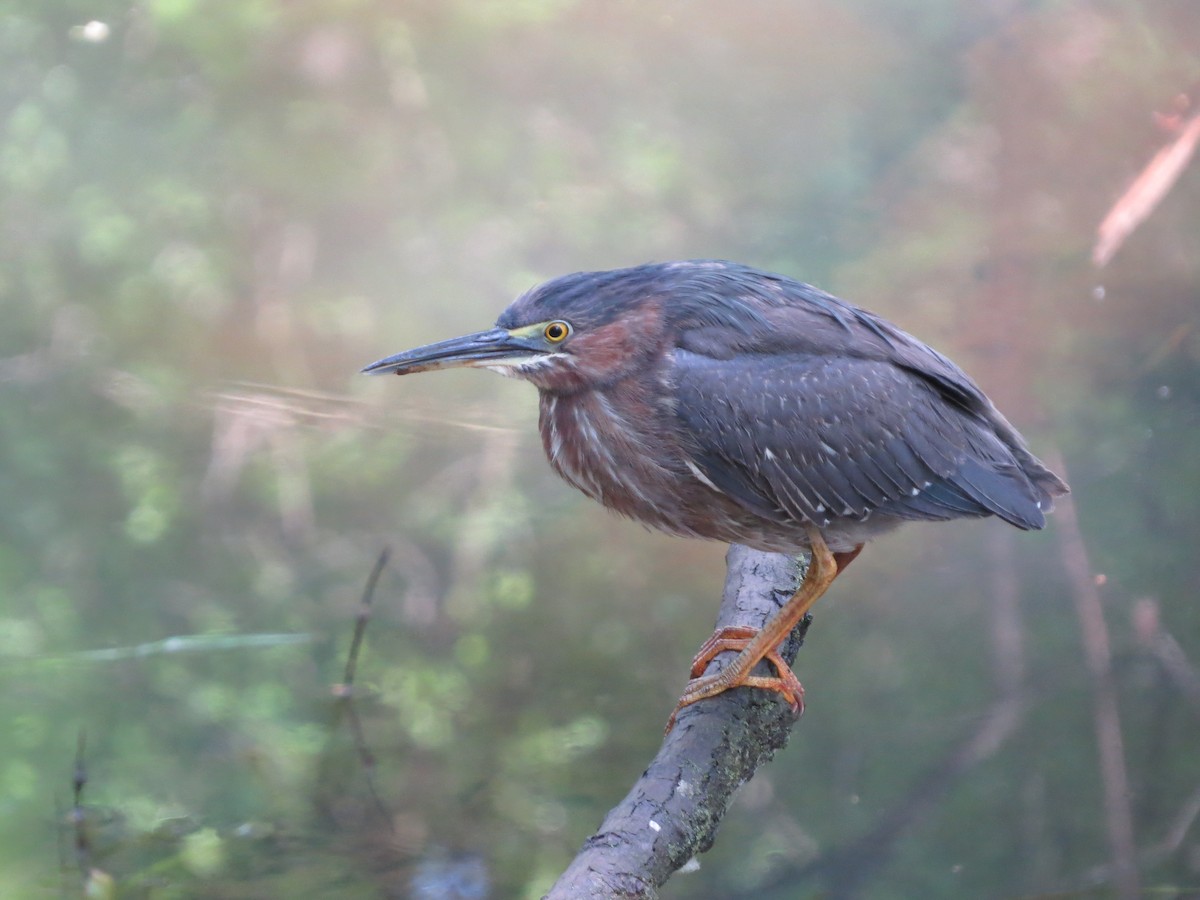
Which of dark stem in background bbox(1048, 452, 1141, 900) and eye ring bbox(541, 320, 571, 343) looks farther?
dark stem in background bbox(1048, 452, 1141, 900)

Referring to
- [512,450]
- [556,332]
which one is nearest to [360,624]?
[512,450]

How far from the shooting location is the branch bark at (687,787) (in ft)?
6.61

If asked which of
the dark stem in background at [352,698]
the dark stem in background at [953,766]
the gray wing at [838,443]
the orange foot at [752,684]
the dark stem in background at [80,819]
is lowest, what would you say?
the dark stem in background at [80,819]

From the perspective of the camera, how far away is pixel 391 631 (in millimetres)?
4746

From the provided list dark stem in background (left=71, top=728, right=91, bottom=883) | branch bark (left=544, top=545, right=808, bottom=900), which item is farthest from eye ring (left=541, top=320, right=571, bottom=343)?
dark stem in background (left=71, top=728, right=91, bottom=883)

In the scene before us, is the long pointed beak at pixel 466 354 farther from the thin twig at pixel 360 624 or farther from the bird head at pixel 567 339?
the thin twig at pixel 360 624

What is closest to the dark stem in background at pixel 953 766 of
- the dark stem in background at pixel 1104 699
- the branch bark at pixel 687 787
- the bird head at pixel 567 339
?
the dark stem in background at pixel 1104 699

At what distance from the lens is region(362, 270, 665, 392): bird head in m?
2.55

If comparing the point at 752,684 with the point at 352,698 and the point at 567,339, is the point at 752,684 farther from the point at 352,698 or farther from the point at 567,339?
the point at 352,698

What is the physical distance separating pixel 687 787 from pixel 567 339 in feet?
3.02

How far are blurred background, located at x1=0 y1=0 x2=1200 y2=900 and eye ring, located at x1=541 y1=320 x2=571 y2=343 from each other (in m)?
2.10

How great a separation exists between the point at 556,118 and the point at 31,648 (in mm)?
3317

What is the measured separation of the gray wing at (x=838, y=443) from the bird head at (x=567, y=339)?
0.11 meters

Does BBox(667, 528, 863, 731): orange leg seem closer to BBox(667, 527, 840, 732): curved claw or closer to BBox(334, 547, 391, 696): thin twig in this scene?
BBox(667, 527, 840, 732): curved claw
